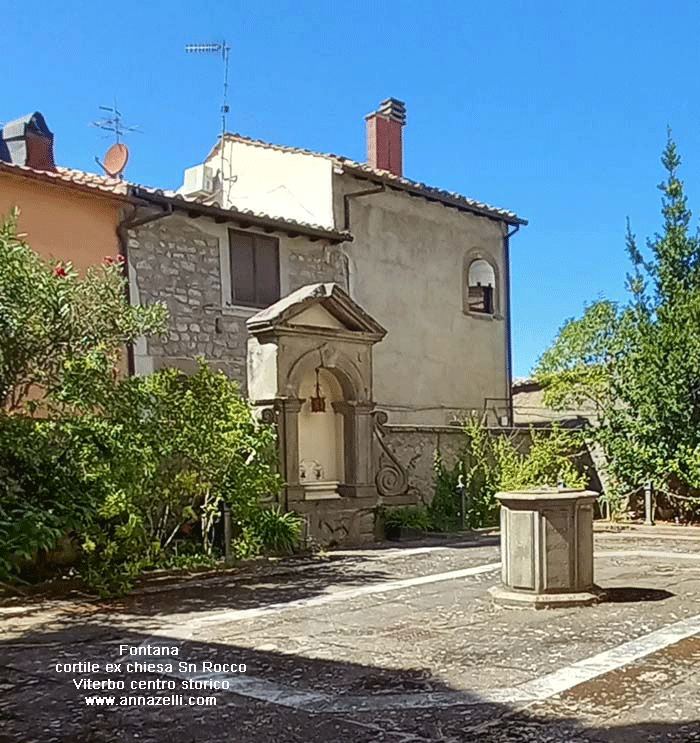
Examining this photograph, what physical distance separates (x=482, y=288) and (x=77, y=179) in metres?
9.46

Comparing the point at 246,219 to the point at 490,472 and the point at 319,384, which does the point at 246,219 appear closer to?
the point at 319,384

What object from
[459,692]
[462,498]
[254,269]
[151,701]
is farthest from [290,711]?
[254,269]

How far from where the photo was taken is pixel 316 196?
16.3 metres

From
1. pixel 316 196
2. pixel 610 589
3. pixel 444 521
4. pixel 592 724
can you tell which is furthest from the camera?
pixel 316 196

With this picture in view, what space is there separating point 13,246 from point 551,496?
5658 millimetres

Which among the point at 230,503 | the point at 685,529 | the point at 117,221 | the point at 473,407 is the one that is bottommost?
the point at 685,529

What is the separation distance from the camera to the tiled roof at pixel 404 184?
1597cm

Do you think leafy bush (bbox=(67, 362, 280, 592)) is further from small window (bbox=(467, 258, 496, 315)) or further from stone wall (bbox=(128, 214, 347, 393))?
small window (bbox=(467, 258, 496, 315))

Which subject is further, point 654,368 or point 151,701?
point 654,368

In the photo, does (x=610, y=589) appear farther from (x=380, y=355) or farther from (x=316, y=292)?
(x=380, y=355)

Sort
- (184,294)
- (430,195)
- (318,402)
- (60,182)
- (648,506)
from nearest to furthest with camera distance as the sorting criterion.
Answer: (60,182) < (318,402) < (184,294) < (648,506) < (430,195)

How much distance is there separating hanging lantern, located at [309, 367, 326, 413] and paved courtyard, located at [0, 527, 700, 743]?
4002mm

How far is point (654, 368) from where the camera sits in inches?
584

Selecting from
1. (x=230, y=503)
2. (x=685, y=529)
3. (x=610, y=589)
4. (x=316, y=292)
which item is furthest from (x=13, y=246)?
(x=685, y=529)
